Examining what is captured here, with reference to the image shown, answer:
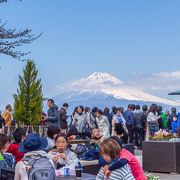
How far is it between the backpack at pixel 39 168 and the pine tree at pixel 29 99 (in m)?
18.3

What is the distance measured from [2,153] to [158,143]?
265 inches

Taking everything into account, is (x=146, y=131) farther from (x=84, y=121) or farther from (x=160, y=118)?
(x=84, y=121)

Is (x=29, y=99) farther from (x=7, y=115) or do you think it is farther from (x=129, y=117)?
(x=129, y=117)

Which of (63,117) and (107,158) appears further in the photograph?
(63,117)

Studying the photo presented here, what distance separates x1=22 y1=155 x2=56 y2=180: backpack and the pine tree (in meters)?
18.3

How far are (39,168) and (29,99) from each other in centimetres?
1967

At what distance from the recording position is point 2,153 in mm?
7355

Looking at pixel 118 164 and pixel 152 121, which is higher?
pixel 152 121

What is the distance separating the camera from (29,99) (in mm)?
25344

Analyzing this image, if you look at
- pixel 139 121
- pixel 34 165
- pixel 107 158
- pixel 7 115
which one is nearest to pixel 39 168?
pixel 34 165

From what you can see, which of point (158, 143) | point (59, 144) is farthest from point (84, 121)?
point (59, 144)

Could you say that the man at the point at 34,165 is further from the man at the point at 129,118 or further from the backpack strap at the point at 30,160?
the man at the point at 129,118

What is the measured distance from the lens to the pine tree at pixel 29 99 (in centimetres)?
2470

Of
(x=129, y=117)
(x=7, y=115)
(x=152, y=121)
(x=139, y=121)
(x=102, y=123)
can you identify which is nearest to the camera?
(x=102, y=123)
